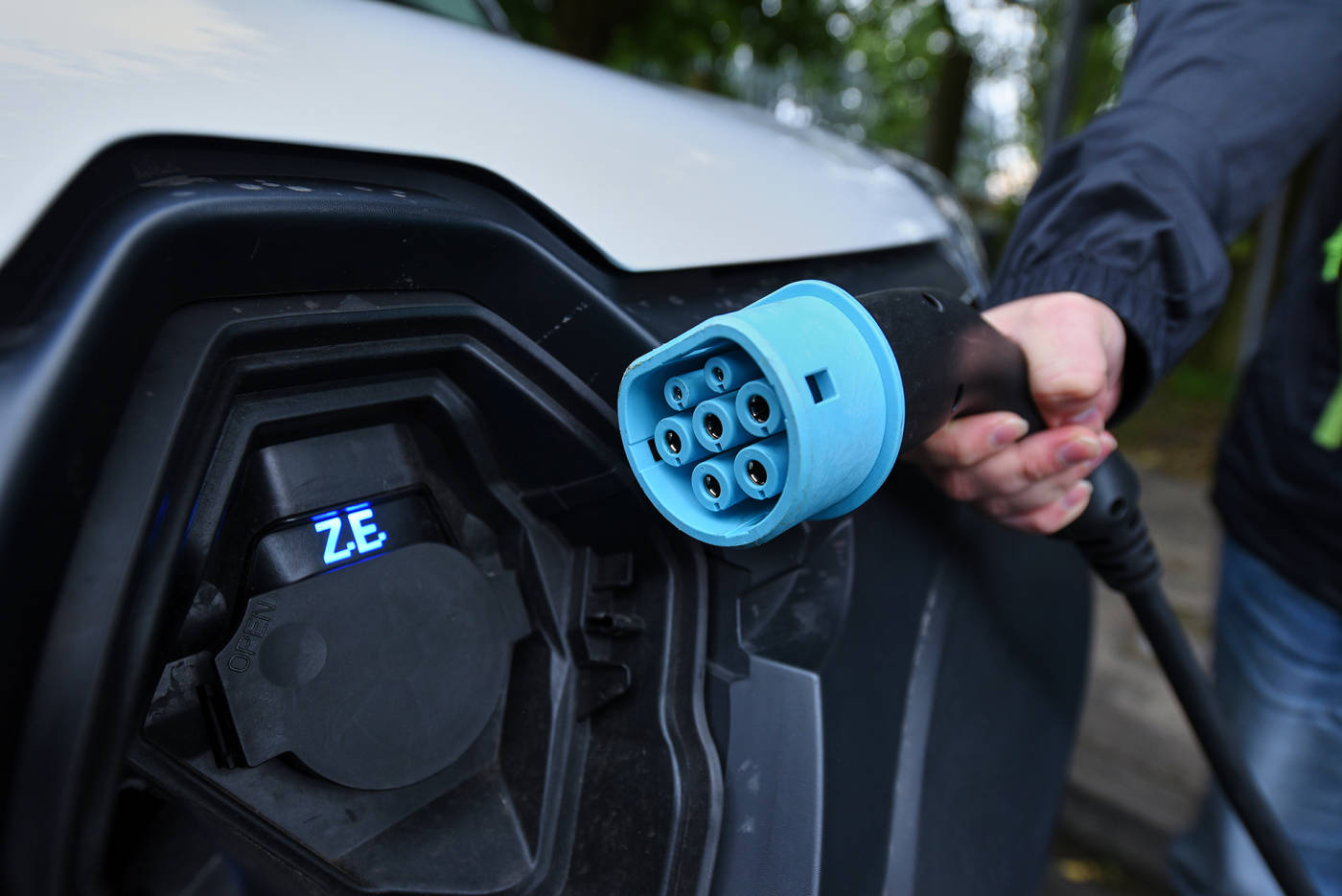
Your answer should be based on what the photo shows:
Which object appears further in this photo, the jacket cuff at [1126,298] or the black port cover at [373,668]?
the jacket cuff at [1126,298]

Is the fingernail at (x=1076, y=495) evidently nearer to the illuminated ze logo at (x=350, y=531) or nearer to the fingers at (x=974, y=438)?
the fingers at (x=974, y=438)

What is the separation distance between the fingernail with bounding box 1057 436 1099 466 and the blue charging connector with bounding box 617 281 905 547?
339mm

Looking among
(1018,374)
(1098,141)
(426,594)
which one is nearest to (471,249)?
(426,594)

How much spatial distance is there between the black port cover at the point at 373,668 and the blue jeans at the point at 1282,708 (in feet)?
4.19

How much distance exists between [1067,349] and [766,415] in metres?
0.45

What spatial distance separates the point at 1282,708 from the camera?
57.0 inches

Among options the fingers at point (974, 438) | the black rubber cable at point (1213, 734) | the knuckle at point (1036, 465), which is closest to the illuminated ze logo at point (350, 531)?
the fingers at point (974, 438)

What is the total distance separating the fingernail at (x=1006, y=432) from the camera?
84 centimetres

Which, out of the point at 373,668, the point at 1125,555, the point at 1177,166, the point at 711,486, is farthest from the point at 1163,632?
the point at 373,668

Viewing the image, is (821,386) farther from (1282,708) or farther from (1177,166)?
(1282,708)

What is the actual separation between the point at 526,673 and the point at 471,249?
14.6 inches

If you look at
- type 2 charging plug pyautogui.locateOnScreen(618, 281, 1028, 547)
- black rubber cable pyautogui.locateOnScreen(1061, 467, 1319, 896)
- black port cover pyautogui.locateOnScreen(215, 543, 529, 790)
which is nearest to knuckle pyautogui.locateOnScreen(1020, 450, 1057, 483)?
black rubber cable pyautogui.locateOnScreen(1061, 467, 1319, 896)

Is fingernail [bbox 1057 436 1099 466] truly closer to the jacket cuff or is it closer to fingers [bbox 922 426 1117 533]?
fingers [bbox 922 426 1117 533]

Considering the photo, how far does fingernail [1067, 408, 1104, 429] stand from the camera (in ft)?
2.96
